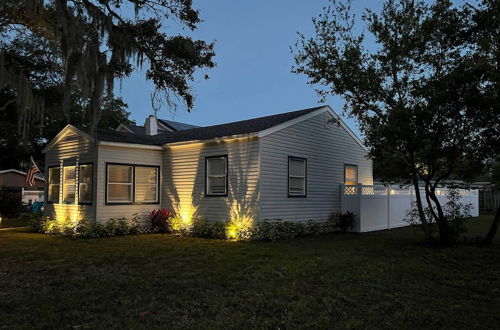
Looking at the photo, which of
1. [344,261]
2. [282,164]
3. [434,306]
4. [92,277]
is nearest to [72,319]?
[92,277]

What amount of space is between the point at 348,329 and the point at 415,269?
3638 mm

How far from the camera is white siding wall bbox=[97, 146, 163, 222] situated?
40.4 feet

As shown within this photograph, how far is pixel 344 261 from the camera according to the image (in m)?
7.64

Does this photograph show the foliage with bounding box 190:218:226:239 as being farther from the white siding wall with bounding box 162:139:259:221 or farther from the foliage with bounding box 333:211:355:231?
the foliage with bounding box 333:211:355:231

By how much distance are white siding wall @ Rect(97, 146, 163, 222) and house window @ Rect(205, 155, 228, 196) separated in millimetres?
2375

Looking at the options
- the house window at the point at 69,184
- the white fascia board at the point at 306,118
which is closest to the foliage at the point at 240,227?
the white fascia board at the point at 306,118

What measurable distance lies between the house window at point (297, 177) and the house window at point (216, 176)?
2.07m

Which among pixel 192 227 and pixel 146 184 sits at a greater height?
pixel 146 184

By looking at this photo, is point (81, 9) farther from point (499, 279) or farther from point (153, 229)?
point (499, 279)

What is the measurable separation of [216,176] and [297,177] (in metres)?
2.60

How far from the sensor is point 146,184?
13.8m

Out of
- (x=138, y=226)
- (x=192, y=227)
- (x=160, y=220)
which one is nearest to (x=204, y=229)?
(x=192, y=227)

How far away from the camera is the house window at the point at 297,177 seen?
12484 mm

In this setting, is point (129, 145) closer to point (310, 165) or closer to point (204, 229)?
point (204, 229)
